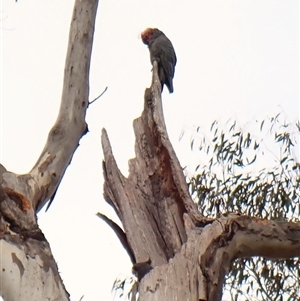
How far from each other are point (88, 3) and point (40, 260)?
1483 millimetres

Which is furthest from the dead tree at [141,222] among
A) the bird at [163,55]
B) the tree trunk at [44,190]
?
the bird at [163,55]

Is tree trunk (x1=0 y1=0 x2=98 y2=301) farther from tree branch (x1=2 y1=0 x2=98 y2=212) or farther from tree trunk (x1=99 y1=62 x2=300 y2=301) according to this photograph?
tree trunk (x1=99 y1=62 x2=300 y2=301)

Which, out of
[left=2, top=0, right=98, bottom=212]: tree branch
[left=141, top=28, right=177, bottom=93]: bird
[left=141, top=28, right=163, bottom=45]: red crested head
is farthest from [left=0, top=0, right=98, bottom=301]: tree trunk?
[left=141, top=28, right=163, bottom=45]: red crested head

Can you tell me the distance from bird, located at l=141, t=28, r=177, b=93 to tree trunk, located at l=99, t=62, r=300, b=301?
2083 mm

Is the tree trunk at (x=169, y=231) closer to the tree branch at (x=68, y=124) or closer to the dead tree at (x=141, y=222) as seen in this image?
the dead tree at (x=141, y=222)

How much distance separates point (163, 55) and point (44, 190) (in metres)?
2.98

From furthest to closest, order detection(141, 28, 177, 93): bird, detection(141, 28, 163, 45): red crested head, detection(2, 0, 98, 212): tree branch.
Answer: detection(141, 28, 163, 45): red crested head < detection(141, 28, 177, 93): bird < detection(2, 0, 98, 212): tree branch

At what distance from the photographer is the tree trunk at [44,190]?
2156 mm

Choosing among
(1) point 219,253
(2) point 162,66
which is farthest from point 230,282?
(1) point 219,253

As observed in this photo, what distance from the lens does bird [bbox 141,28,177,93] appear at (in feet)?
17.5

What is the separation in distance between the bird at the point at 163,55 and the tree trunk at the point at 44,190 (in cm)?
200

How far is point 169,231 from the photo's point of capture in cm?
286

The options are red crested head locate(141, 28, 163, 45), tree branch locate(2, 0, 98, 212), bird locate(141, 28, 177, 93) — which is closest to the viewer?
tree branch locate(2, 0, 98, 212)

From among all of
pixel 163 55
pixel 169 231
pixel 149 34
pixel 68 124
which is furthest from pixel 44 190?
pixel 149 34
